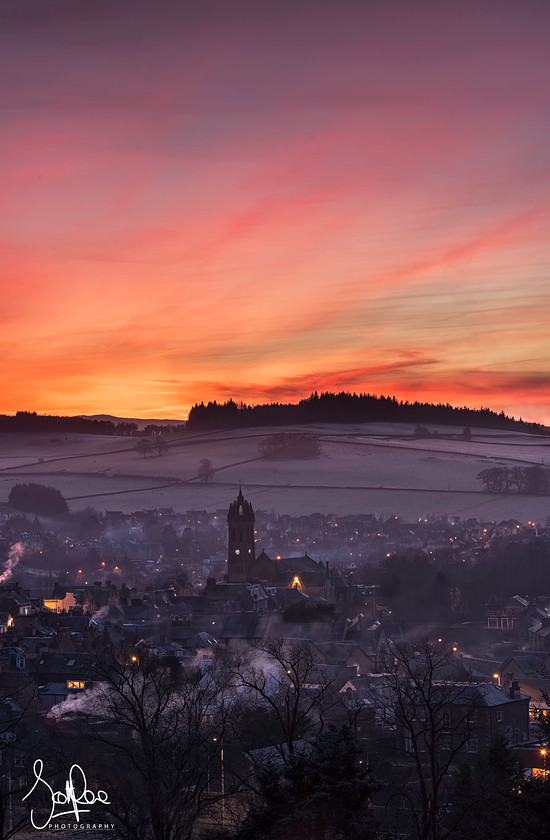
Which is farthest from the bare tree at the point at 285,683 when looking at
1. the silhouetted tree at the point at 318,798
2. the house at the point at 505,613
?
the house at the point at 505,613

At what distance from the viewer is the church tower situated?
458 ft

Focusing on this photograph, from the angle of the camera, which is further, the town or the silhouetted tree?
the town

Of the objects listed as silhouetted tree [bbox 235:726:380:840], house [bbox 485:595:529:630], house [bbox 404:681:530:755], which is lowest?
house [bbox 485:595:529:630]

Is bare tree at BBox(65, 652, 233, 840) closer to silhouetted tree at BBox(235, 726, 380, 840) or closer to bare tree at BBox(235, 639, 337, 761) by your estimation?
bare tree at BBox(235, 639, 337, 761)

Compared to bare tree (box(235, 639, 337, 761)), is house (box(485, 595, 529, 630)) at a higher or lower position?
lower

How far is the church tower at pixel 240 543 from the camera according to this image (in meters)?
140

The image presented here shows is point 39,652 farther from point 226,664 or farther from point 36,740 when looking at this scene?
point 36,740

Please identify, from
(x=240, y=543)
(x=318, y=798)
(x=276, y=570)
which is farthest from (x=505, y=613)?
(x=318, y=798)

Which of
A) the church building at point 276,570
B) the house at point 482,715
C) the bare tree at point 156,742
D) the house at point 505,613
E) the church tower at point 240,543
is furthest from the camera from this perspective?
the church tower at point 240,543

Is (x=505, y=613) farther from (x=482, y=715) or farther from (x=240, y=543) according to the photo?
(x=482, y=715)

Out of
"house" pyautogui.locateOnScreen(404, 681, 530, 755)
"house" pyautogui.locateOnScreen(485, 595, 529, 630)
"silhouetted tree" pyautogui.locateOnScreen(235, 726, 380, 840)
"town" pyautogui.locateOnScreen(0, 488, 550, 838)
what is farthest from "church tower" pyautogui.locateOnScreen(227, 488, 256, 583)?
"silhouetted tree" pyautogui.locateOnScreen(235, 726, 380, 840)

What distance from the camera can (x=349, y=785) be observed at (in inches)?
967

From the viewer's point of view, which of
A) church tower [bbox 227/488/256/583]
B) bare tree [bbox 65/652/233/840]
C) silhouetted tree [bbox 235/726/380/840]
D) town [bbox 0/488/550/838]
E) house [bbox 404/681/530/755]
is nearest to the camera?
silhouetted tree [bbox 235/726/380/840]

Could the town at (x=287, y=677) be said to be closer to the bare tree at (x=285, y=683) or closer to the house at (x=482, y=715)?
the house at (x=482, y=715)
